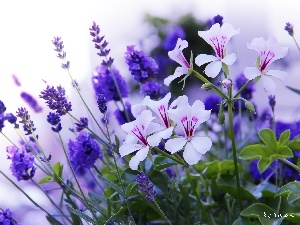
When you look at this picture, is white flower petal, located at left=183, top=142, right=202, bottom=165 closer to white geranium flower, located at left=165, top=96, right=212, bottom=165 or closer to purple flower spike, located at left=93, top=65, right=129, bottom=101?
white geranium flower, located at left=165, top=96, right=212, bottom=165

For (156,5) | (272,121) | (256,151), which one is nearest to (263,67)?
(256,151)

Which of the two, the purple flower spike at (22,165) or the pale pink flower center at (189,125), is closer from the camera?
the pale pink flower center at (189,125)

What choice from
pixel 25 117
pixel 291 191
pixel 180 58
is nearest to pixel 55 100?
pixel 25 117

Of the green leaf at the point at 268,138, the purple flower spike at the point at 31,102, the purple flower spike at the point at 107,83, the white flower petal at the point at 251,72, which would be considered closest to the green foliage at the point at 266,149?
the green leaf at the point at 268,138

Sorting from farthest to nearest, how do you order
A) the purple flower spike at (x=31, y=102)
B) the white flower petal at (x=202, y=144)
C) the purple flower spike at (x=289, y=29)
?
the purple flower spike at (x=31, y=102)
the purple flower spike at (x=289, y=29)
the white flower petal at (x=202, y=144)

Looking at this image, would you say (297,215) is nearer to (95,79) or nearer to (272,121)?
(272,121)

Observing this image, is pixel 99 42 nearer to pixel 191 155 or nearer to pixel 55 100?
pixel 55 100

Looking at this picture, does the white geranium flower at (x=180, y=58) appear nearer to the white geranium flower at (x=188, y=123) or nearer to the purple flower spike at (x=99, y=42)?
the white geranium flower at (x=188, y=123)
